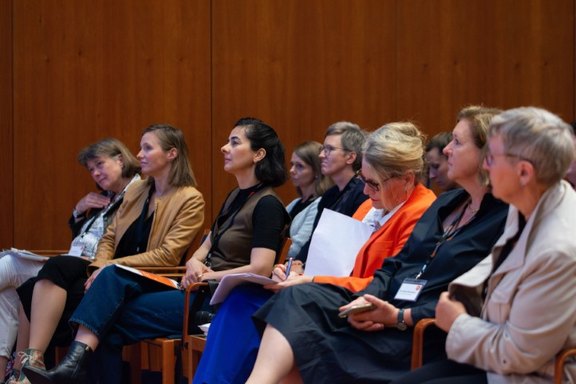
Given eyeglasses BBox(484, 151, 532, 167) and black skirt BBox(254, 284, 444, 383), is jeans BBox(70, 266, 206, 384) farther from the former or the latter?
eyeglasses BBox(484, 151, 532, 167)

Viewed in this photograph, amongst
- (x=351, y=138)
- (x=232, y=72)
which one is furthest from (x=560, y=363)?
(x=232, y=72)

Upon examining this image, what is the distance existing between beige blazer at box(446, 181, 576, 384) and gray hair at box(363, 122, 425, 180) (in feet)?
3.73

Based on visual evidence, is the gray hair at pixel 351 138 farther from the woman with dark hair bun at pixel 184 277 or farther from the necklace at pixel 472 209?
the necklace at pixel 472 209

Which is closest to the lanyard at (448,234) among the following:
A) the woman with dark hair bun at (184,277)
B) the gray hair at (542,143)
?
the gray hair at (542,143)

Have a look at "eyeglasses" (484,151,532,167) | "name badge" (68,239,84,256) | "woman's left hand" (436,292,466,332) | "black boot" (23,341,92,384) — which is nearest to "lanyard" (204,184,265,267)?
"black boot" (23,341,92,384)

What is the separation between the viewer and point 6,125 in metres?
6.48

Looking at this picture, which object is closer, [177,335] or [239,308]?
[239,308]

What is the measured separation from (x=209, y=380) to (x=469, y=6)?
4.31m

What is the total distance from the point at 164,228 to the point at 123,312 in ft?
2.48

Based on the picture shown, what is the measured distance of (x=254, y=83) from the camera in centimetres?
673

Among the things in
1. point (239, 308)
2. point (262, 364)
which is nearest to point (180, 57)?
point (239, 308)

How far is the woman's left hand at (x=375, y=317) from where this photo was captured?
3121 mm

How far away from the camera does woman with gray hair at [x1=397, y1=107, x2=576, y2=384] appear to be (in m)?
2.37

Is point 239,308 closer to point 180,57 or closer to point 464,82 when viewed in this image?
point 180,57
